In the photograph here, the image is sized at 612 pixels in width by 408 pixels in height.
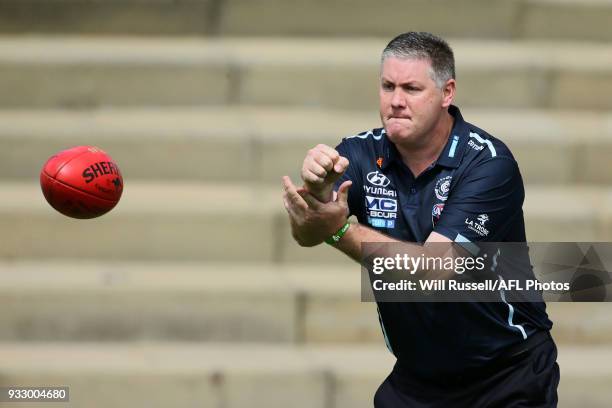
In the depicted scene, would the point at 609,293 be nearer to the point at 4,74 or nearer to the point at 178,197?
the point at 178,197

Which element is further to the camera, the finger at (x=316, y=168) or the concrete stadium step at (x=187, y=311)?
the concrete stadium step at (x=187, y=311)

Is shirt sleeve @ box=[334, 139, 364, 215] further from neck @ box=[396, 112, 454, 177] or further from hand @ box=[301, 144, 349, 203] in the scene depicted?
hand @ box=[301, 144, 349, 203]

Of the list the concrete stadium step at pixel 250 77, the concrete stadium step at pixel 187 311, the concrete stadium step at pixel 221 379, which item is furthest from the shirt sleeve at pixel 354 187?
the concrete stadium step at pixel 250 77

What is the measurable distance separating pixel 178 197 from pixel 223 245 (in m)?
0.47

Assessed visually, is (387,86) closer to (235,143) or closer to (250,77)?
(235,143)

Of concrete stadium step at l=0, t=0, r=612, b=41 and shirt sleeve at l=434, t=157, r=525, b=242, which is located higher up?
concrete stadium step at l=0, t=0, r=612, b=41

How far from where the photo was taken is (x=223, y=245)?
7332mm

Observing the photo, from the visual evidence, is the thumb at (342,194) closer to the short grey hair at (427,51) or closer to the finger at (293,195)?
the finger at (293,195)

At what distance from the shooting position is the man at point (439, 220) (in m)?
4.32

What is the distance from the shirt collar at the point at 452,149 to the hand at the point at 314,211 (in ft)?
1.69

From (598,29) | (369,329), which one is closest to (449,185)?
(369,329)

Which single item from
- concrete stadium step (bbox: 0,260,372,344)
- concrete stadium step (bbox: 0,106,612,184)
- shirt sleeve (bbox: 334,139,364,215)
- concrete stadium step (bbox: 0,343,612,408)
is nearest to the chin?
shirt sleeve (bbox: 334,139,364,215)

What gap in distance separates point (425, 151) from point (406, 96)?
281 millimetres

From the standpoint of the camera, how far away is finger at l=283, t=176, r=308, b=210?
13.0ft
